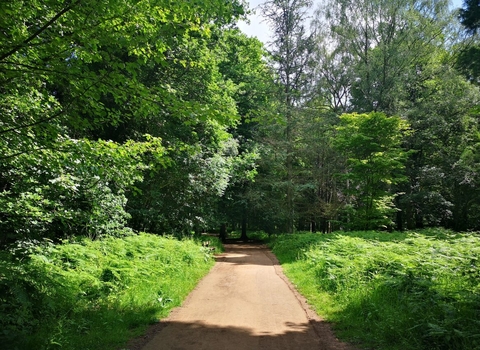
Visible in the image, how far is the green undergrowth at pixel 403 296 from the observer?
15.4ft

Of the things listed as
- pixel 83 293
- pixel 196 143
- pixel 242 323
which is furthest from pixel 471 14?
pixel 83 293

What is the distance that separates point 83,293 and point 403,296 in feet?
19.7

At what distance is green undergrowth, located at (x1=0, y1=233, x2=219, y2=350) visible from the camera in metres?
4.61

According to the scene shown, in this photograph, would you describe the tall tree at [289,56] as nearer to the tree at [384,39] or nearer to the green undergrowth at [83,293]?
the tree at [384,39]

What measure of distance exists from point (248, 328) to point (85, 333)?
2652 millimetres

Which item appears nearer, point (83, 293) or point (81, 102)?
point (81, 102)

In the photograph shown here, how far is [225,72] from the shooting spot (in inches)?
909

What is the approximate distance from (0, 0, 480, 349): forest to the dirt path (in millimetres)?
567

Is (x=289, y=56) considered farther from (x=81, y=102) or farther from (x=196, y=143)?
(x=81, y=102)

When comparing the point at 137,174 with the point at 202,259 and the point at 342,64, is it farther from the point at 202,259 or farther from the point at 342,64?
the point at 342,64

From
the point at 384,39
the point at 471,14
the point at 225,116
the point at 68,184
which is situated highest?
the point at 384,39

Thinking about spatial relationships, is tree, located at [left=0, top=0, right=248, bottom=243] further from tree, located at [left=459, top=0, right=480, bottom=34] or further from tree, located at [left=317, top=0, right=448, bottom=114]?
tree, located at [left=317, top=0, right=448, bottom=114]

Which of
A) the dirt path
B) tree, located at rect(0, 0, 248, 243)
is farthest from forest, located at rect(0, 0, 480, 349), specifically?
the dirt path

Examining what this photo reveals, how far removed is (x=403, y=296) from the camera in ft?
20.1
